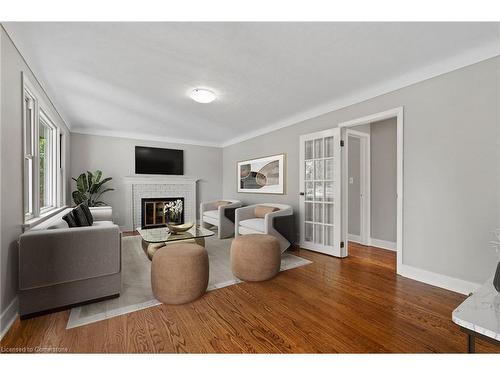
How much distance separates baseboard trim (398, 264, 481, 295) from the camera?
85.3 inches

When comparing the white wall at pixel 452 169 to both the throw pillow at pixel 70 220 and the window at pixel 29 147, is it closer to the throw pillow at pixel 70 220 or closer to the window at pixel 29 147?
the throw pillow at pixel 70 220

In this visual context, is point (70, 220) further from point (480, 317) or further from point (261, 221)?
point (480, 317)

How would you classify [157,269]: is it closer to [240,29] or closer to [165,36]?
[165,36]

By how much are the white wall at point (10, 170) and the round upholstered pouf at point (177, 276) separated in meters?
1.03

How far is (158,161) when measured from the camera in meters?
5.61

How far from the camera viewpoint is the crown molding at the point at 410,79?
2.04 meters

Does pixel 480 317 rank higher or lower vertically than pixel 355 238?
higher

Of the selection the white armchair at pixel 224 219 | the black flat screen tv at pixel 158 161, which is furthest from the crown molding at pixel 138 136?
the white armchair at pixel 224 219

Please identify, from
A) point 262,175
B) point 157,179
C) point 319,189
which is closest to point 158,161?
point 157,179

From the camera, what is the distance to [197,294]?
206cm

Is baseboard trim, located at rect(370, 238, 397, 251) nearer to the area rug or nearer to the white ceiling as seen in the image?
the area rug

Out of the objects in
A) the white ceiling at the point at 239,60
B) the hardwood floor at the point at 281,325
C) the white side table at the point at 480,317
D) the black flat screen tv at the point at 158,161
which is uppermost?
the white ceiling at the point at 239,60

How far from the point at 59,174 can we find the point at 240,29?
3968 millimetres

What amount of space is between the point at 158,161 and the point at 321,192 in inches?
159
